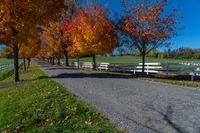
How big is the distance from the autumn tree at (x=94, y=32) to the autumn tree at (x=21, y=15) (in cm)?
863

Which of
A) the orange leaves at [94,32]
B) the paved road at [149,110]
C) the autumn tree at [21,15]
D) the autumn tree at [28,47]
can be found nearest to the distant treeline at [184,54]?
the autumn tree at [28,47]

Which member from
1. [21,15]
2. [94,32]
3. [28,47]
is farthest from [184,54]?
[21,15]

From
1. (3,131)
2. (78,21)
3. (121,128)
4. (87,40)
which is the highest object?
(78,21)

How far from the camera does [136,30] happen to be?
68.9 feet

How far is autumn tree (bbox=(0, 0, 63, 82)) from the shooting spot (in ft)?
53.3

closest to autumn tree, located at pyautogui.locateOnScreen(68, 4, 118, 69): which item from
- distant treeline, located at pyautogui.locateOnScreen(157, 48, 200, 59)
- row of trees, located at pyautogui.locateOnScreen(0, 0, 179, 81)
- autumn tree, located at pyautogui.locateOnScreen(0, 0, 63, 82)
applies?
row of trees, located at pyautogui.locateOnScreen(0, 0, 179, 81)

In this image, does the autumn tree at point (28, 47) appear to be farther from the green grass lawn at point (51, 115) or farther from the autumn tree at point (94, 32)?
the green grass lawn at point (51, 115)

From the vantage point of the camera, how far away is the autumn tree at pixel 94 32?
89.4 ft

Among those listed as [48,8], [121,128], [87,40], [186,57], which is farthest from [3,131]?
[186,57]

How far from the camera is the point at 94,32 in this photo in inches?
1102

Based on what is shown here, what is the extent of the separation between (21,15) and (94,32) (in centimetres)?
1194

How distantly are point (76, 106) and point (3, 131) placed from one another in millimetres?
2340

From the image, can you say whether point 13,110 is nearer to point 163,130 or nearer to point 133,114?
point 133,114

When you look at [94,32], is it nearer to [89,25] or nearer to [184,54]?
[89,25]
